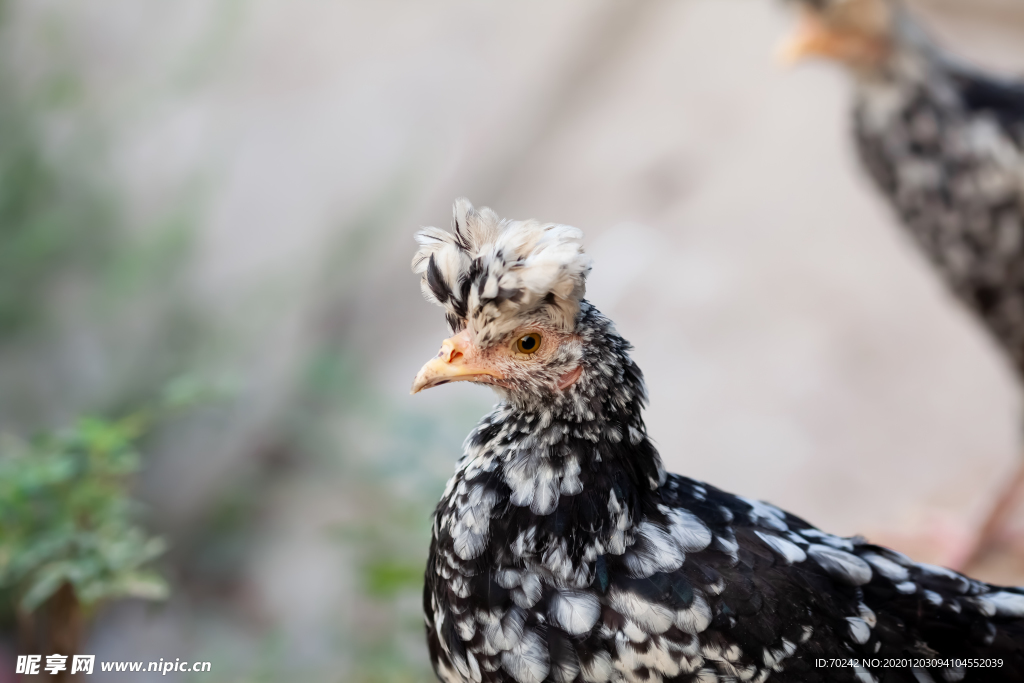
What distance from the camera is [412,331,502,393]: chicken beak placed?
1293 mm

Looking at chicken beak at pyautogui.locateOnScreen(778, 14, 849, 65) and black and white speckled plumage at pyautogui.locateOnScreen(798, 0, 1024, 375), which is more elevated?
chicken beak at pyautogui.locateOnScreen(778, 14, 849, 65)

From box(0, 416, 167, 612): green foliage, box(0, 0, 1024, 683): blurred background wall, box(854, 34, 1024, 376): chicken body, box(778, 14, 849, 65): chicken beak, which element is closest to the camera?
box(0, 416, 167, 612): green foliage

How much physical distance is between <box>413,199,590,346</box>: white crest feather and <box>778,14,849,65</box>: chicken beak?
1768 mm

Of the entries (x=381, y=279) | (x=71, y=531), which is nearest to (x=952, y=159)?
(x=71, y=531)

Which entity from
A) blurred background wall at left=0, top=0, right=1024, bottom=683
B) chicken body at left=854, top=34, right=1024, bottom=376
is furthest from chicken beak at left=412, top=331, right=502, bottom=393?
chicken body at left=854, top=34, right=1024, bottom=376

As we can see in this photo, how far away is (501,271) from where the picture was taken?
123 centimetres

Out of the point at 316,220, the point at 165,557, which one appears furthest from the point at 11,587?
the point at 316,220

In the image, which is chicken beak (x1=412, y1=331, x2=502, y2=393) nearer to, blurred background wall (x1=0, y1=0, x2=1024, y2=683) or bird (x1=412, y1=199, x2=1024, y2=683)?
bird (x1=412, y1=199, x2=1024, y2=683)

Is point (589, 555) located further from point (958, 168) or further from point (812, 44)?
point (812, 44)

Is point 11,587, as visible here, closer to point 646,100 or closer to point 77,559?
point 77,559

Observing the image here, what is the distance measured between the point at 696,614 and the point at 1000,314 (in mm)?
1778

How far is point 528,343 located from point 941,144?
182cm

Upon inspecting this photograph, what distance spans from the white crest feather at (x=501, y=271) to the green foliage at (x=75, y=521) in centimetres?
80

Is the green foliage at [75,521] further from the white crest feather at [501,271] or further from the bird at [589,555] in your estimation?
the white crest feather at [501,271]
